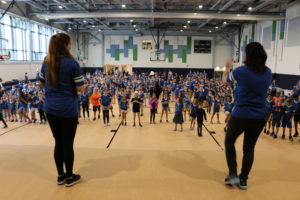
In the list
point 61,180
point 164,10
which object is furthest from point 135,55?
point 61,180

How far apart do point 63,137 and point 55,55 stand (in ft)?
2.61

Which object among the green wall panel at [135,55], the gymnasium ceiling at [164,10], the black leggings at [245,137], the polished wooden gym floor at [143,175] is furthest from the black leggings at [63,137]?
the green wall panel at [135,55]

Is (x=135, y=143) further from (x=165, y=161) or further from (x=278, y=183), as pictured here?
(x=278, y=183)

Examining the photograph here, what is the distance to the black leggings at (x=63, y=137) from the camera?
2.20m

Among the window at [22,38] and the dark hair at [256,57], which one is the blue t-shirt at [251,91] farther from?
the window at [22,38]

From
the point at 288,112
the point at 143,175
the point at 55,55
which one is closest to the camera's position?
the point at 55,55

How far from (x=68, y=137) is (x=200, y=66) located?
96.1ft

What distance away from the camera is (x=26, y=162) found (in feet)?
9.09

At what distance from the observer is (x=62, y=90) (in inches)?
84.4

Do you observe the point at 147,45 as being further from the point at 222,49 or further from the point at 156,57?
the point at 222,49

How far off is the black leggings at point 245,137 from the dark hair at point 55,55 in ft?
5.78

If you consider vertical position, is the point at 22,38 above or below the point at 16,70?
above

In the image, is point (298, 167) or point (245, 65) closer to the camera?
point (245, 65)

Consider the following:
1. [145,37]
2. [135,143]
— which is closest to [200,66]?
[145,37]
